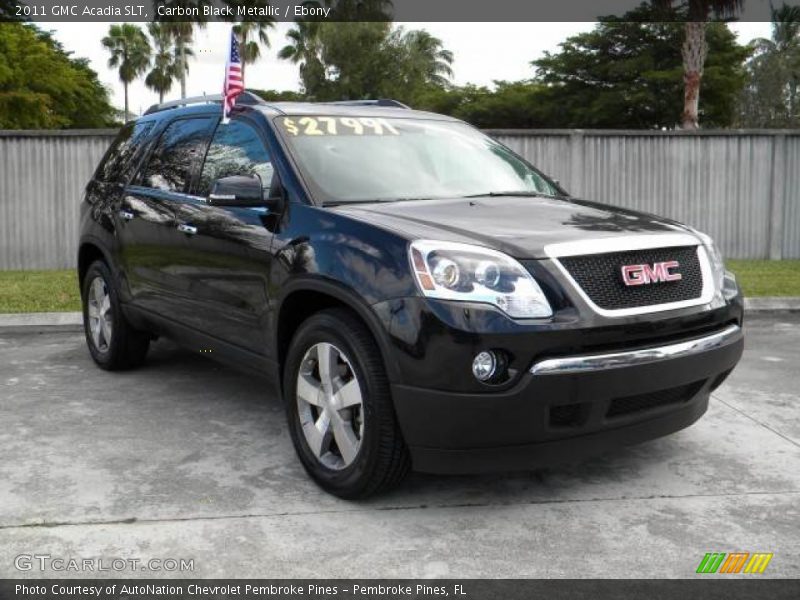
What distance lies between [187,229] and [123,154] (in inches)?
63.8

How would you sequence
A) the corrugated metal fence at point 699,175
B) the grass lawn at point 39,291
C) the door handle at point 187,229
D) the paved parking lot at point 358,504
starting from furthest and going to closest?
1. the corrugated metal fence at point 699,175
2. the grass lawn at point 39,291
3. the door handle at point 187,229
4. the paved parking lot at point 358,504

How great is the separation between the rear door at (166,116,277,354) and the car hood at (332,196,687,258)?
0.56 meters

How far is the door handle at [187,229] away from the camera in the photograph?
4.88 meters

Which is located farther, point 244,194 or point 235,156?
point 235,156

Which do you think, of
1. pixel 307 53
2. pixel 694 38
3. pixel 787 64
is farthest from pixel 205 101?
pixel 787 64

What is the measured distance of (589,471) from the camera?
4164 millimetres

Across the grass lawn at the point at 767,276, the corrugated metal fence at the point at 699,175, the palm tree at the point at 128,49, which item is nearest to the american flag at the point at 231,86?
the grass lawn at the point at 767,276

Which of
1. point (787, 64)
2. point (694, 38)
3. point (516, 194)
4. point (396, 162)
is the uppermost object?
point (787, 64)

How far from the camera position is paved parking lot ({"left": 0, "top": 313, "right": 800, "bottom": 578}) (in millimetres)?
3254

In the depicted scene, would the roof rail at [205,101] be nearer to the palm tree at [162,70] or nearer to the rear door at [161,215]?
the rear door at [161,215]

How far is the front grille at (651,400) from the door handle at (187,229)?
247 centimetres

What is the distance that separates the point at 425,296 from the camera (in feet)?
11.2

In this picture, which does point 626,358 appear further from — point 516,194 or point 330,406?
point 516,194

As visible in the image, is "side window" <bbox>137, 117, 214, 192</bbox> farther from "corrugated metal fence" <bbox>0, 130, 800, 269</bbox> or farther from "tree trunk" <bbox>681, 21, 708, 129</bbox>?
"tree trunk" <bbox>681, 21, 708, 129</bbox>
